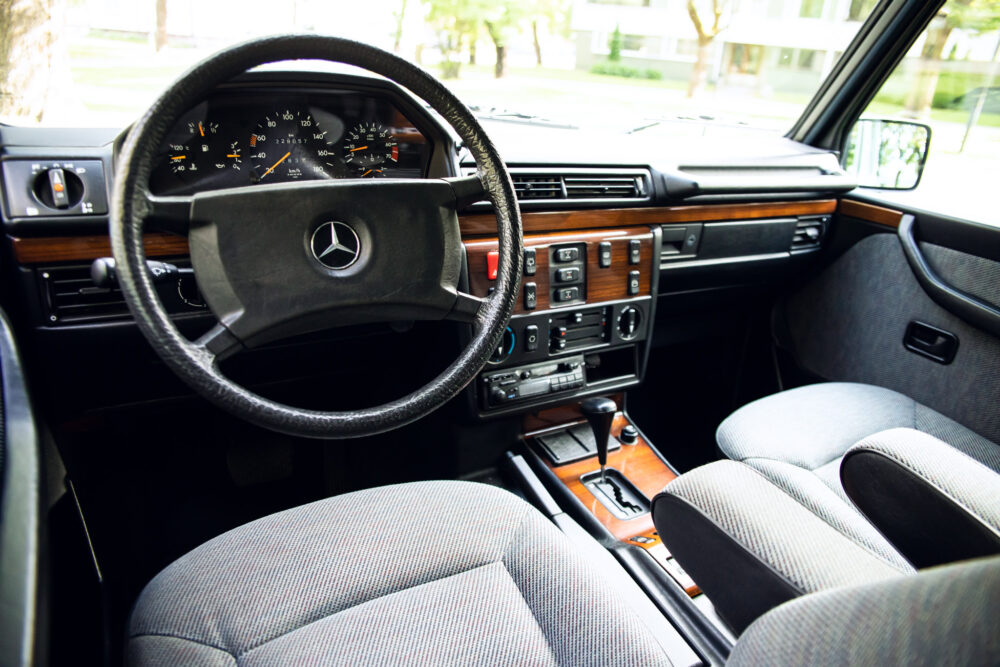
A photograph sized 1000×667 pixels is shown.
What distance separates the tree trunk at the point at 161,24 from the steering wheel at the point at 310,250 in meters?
0.71

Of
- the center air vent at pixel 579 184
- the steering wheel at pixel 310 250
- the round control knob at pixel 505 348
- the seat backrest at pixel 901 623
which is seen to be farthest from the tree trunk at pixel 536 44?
the seat backrest at pixel 901 623

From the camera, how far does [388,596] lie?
3.45ft

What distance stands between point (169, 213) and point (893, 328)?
2.04 metres

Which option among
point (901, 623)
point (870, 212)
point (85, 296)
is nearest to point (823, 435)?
point (870, 212)

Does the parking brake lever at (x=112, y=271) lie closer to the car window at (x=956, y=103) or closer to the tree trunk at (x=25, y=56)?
the tree trunk at (x=25, y=56)

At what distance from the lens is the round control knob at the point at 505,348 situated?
69.2 inches

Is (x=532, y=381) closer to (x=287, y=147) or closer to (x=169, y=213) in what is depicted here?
(x=287, y=147)

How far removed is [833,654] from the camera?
0.56 meters

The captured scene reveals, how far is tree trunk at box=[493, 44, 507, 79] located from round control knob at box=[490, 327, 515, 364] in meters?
0.76

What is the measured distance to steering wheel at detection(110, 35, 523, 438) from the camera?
94 centimetres

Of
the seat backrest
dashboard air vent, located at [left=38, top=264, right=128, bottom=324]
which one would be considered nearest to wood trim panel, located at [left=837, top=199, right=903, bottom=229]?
the seat backrest

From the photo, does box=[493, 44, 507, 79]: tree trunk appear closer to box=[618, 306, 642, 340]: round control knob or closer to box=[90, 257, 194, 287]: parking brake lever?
box=[618, 306, 642, 340]: round control knob

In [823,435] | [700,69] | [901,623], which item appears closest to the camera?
[901,623]

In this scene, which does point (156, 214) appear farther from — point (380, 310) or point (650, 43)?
point (650, 43)
